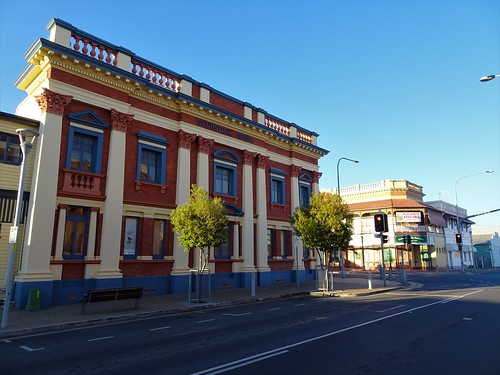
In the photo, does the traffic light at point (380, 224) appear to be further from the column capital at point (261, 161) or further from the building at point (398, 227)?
the building at point (398, 227)

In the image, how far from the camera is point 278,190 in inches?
1060

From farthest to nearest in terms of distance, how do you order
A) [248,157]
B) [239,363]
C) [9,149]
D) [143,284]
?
[248,157] < [143,284] < [9,149] < [239,363]

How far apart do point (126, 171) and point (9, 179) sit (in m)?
4.85

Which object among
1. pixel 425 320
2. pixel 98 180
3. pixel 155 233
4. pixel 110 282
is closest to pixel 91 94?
pixel 98 180

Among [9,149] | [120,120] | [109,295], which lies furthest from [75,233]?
[120,120]

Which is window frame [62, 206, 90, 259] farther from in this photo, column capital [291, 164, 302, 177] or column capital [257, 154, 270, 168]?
column capital [291, 164, 302, 177]

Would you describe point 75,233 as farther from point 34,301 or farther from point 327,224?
point 327,224

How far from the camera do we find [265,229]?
24188 mm

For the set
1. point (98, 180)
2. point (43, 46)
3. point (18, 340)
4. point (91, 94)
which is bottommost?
point (18, 340)

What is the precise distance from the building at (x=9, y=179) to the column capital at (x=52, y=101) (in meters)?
0.87

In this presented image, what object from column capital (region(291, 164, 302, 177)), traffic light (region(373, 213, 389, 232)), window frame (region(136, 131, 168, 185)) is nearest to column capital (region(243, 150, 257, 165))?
column capital (region(291, 164, 302, 177))

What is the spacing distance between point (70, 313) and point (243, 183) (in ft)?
44.0

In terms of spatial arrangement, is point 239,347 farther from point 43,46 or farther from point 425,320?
point 43,46

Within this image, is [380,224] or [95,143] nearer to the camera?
[95,143]
